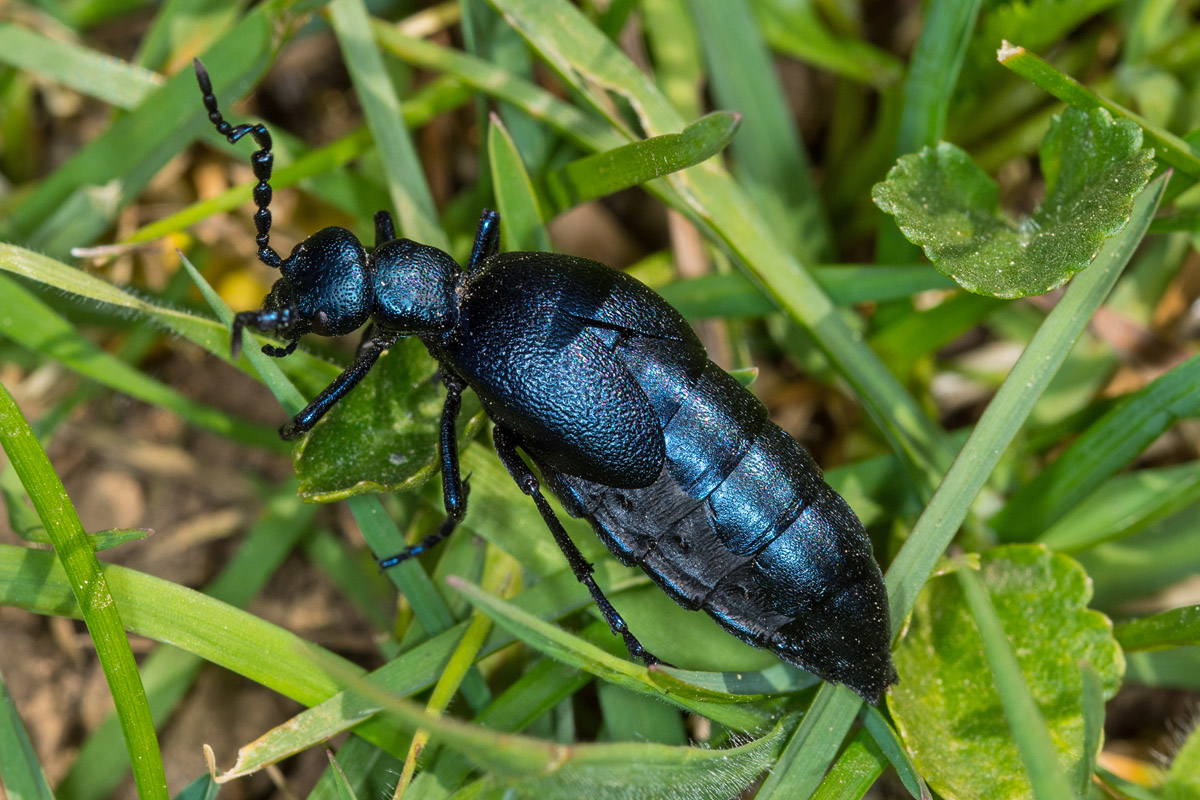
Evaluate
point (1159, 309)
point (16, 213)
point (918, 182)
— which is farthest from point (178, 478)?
point (1159, 309)

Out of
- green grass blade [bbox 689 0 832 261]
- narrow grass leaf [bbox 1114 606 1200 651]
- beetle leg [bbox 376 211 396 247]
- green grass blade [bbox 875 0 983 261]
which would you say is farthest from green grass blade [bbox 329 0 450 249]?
narrow grass leaf [bbox 1114 606 1200 651]

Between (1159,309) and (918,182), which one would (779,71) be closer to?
(918,182)

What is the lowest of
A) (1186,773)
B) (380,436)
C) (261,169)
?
(1186,773)

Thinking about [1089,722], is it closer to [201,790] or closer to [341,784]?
[341,784]

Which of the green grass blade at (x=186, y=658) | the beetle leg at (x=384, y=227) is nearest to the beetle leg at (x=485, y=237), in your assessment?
the beetle leg at (x=384, y=227)

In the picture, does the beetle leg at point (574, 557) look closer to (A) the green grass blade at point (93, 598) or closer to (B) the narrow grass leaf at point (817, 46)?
(A) the green grass blade at point (93, 598)

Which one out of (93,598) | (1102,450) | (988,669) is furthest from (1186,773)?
(93,598)
